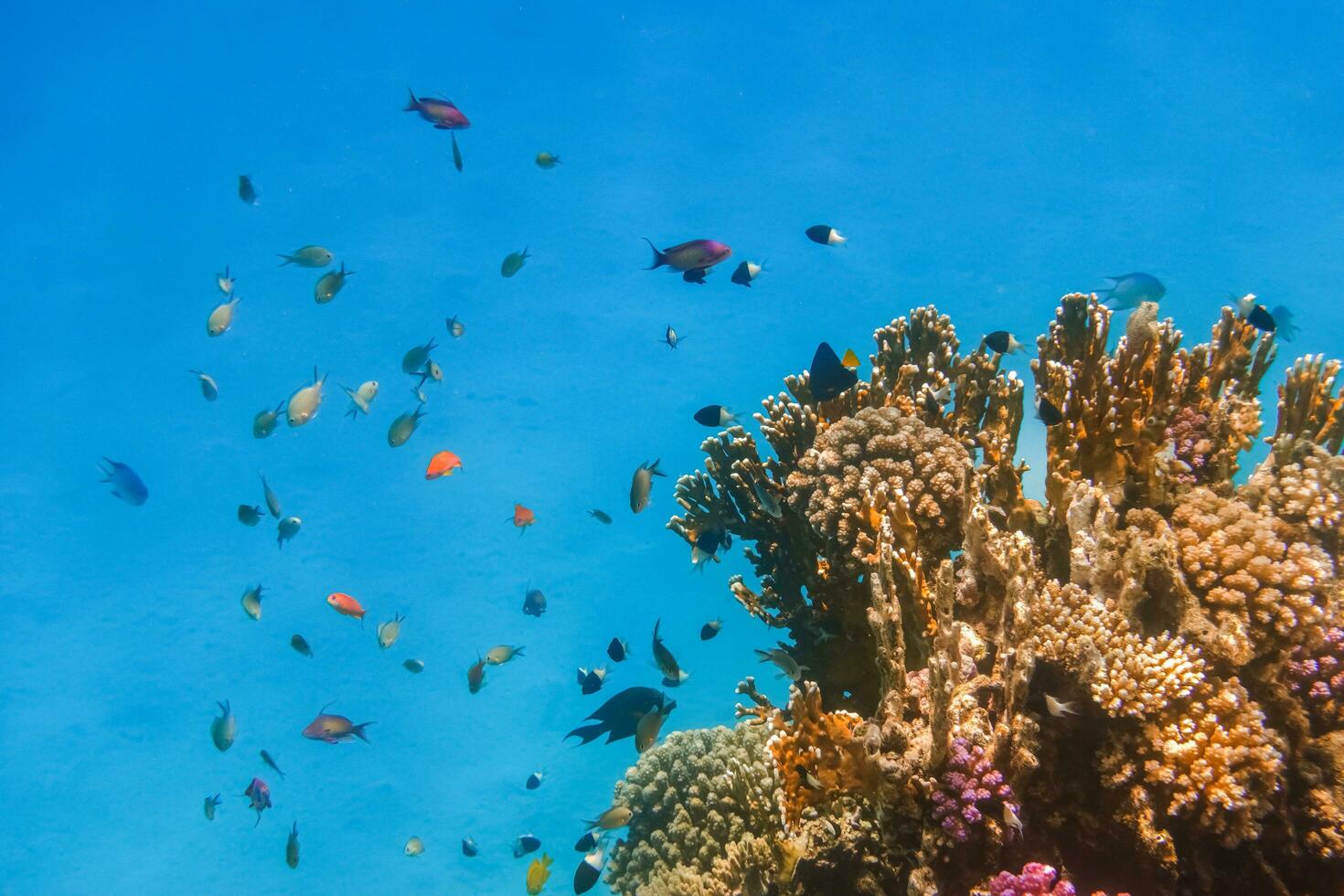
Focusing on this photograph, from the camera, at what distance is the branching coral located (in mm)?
7289

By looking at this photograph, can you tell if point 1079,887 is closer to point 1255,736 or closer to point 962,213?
point 1255,736

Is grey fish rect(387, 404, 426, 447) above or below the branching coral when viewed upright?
above

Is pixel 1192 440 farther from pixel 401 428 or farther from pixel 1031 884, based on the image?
pixel 401 428

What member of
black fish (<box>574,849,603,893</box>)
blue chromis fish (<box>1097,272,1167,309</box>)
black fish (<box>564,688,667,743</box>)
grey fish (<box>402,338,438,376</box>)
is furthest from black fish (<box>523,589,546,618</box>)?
blue chromis fish (<box>1097,272,1167,309</box>)

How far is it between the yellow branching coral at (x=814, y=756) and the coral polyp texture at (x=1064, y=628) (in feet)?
0.05

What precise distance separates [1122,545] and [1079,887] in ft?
6.04

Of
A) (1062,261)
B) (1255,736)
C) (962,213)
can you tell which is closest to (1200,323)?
(1062,261)

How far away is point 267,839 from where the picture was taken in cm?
4169

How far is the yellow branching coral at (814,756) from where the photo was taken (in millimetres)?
3703

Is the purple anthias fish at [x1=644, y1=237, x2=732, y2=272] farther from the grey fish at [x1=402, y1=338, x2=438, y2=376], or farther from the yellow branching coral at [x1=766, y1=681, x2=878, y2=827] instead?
the grey fish at [x1=402, y1=338, x2=438, y2=376]

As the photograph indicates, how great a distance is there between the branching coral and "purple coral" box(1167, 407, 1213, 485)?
4.30m

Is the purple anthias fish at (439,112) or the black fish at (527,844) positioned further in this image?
the black fish at (527,844)

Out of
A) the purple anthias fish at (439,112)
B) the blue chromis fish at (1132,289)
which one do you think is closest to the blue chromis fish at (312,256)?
the purple anthias fish at (439,112)

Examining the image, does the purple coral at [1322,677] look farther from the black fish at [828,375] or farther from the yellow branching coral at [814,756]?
the black fish at [828,375]
